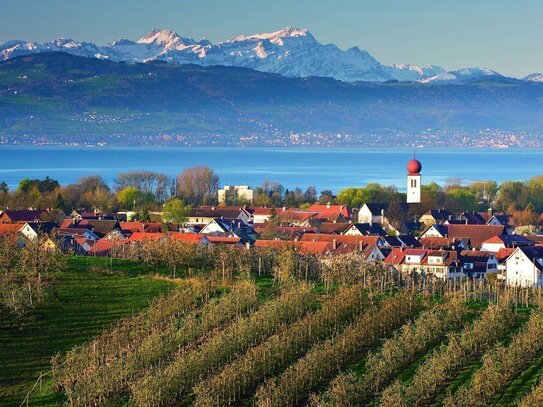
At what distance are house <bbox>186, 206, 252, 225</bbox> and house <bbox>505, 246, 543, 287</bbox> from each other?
2879 cm

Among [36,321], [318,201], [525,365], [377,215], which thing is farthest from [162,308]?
[318,201]

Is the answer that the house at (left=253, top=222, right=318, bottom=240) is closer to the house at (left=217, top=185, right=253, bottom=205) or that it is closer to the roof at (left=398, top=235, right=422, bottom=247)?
the roof at (left=398, top=235, right=422, bottom=247)

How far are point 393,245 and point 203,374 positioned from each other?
3106 cm

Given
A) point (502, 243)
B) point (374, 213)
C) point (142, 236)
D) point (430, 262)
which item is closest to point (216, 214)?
point (374, 213)

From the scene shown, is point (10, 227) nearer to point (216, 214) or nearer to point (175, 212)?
point (175, 212)

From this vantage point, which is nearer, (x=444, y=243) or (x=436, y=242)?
(x=444, y=243)

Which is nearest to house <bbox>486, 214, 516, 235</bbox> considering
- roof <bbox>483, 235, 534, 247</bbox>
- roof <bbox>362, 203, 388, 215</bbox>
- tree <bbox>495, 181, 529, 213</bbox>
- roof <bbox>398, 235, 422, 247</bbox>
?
roof <bbox>362, 203, 388, 215</bbox>

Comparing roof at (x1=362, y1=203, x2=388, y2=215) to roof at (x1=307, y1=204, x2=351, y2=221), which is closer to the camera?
roof at (x1=307, y1=204, x2=351, y2=221)

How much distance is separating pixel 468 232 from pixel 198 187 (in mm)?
39370

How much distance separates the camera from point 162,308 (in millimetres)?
37312

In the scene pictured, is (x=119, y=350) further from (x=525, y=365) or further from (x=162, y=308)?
(x=525, y=365)

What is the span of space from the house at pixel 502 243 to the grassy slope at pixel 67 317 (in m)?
21.7

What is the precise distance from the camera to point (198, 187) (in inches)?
4055

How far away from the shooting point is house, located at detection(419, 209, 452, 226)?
7840cm
